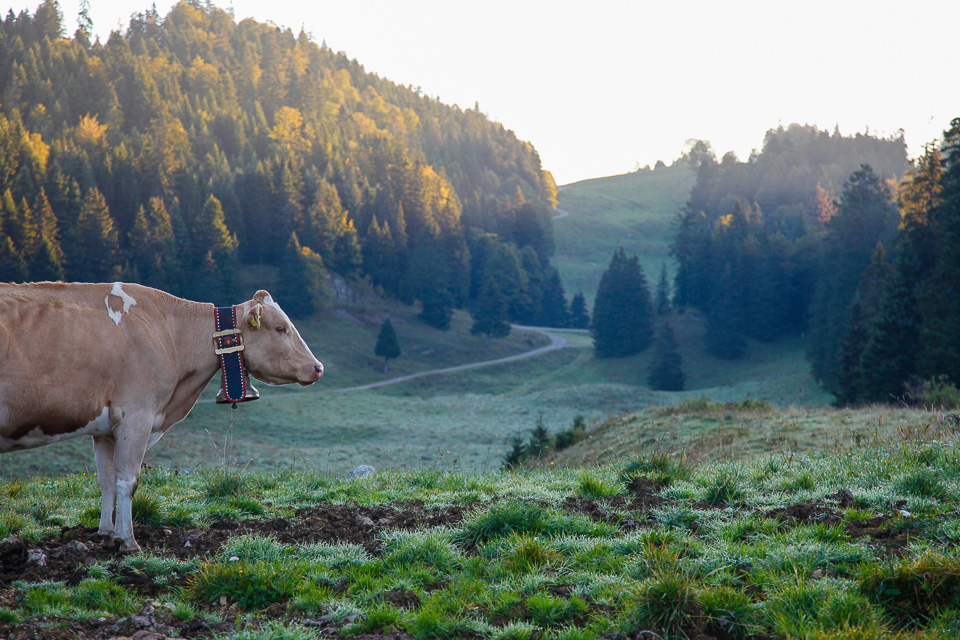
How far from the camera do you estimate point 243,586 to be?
5578 mm

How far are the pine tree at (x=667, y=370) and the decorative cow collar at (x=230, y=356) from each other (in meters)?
73.2

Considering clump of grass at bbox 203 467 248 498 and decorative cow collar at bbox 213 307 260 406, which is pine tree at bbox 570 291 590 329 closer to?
clump of grass at bbox 203 467 248 498

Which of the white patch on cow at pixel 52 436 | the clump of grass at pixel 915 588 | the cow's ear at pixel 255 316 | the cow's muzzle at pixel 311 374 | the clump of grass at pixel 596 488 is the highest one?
the cow's ear at pixel 255 316

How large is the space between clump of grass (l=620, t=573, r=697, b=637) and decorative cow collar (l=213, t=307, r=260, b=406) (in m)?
4.47

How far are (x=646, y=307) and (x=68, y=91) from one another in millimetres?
110394

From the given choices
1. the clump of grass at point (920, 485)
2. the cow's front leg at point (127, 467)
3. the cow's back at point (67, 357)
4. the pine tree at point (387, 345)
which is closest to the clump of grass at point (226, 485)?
the cow's front leg at point (127, 467)

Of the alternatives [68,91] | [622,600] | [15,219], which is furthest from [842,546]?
[68,91]

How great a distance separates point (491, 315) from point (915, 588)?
92442mm

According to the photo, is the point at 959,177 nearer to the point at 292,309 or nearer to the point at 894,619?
the point at 894,619

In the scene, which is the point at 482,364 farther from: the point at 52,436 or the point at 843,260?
the point at 52,436

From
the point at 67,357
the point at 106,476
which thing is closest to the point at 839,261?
the point at 106,476

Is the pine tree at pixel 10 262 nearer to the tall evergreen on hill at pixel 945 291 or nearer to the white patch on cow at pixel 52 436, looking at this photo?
the white patch on cow at pixel 52 436

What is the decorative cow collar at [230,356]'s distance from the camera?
718cm

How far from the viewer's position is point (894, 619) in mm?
4684
